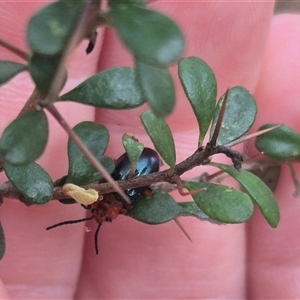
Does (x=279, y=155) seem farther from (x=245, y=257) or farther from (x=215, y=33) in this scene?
(x=245, y=257)

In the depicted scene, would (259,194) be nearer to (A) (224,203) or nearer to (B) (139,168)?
(A) (224,203)

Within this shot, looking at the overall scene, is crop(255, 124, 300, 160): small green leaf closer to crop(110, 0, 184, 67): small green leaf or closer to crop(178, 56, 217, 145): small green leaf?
crop(178, 56, 217, 145): small green leaf

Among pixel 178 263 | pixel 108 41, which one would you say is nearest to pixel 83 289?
pixel 178 263

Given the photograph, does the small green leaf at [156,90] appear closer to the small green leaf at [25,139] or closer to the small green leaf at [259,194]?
the small green leaf at [25,139]

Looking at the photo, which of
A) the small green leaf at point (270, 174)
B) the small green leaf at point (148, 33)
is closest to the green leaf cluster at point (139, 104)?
the small green leaf at point (148, 33)

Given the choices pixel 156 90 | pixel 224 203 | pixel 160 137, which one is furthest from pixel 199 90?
pixel 156 90
